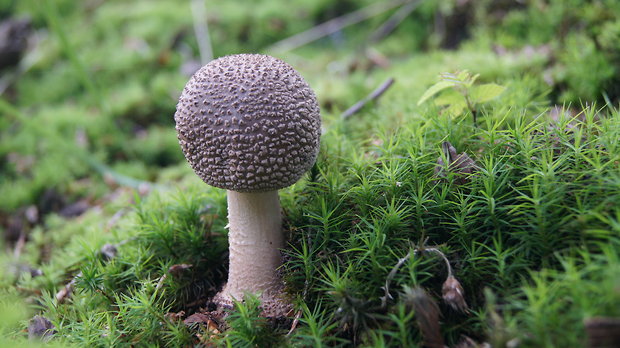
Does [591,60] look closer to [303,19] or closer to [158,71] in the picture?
[303,19]

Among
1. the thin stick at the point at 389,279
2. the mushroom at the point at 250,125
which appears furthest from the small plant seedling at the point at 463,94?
the thin stick at the point at 389,279

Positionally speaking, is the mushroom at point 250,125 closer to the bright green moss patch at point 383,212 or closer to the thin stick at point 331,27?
the bright green moss patch at point 383,212

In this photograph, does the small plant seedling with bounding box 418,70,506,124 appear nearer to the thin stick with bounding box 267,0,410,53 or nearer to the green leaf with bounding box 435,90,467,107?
the green leaf with bounding box 435,90,467,107

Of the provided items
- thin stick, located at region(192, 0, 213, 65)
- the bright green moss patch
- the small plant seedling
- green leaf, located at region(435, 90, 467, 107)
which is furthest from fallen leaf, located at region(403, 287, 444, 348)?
thin stick, located at region(192, 0, 213, 65)

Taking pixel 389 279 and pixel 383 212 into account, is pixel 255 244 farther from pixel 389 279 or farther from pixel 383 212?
pixel 389 279

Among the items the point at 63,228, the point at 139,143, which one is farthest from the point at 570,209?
the point at 139,143

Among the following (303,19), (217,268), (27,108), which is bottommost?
(217,268)

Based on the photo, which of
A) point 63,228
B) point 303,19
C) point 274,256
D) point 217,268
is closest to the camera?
point 274,256
